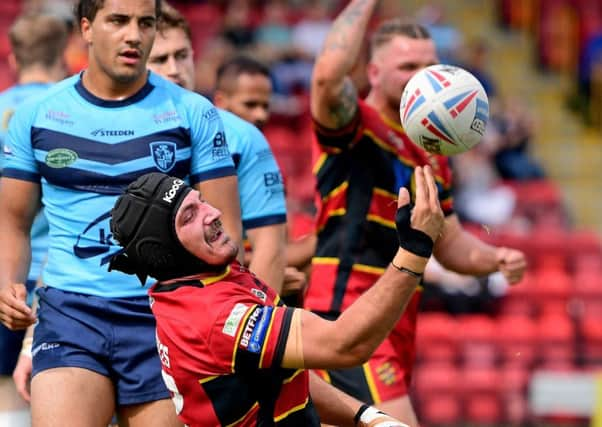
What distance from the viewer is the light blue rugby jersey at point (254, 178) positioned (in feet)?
18.7

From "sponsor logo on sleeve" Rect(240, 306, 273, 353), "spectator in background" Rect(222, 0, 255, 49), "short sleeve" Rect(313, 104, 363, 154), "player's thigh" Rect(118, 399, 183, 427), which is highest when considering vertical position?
"sponsor logo on sleeve" Rect(240, 306, 273, 353)

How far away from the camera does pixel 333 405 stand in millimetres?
4730

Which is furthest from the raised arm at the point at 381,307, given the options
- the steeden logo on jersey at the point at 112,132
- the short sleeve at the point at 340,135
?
the short sleeve at the point at 340,135

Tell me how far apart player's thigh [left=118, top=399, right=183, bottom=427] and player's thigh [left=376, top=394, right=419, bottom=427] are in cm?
138

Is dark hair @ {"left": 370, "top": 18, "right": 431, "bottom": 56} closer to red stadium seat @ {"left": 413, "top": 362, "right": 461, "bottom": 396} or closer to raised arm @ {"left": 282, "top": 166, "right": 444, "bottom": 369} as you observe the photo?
raised arm @ {"left": 282, "top": 166, "right": 444, "bottom": 369}

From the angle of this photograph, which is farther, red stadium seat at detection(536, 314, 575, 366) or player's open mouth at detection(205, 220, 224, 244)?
red stadium seat at detection(536, 314, 575, 366)

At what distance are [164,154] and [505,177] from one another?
10.5 meters

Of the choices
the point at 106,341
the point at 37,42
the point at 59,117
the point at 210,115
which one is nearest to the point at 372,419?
the point at 106,341

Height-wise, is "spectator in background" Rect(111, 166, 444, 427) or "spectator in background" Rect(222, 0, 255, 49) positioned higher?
"spectator in background" Rect(111, 166, 444, 427)

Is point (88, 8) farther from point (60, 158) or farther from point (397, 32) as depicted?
point (397, 32)

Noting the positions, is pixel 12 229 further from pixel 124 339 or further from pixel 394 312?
A: pixel 394 312

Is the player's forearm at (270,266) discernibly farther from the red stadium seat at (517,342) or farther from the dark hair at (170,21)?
the red stadium seat at (517,342)

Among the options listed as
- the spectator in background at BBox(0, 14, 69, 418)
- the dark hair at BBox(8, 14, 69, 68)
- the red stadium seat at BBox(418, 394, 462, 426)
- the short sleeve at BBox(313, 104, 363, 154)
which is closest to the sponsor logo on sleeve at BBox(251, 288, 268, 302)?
the short sleeve at BBox(313, 104, 363, 154)

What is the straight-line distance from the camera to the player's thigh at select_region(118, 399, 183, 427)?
4.80 m
